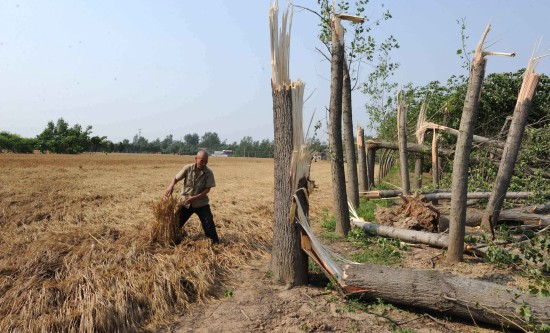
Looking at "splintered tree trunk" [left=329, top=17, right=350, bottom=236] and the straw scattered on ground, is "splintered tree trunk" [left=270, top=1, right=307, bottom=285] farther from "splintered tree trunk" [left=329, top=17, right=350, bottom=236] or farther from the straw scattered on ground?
"splintered tree trunk" [left=329, top=17, right=350, bottom=236]

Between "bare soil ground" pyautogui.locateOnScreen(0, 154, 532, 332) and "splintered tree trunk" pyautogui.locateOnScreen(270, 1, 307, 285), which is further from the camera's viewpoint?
"splintered tree trunk" pyautogui.locateOnScreen(270, 1, 307, 285)

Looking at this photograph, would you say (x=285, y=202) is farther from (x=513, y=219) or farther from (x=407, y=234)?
(x=513, y=219)

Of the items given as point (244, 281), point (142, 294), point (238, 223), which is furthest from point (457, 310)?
point (238, 223)

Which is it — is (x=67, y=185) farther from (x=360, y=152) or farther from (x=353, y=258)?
(x=353, y=258)

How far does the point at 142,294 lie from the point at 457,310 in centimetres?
317

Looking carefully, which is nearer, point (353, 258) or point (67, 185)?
point (353, 258)

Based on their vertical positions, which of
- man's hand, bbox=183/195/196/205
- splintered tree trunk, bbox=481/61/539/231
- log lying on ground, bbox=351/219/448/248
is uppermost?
splintered tree trunk, bbox=481/61/539/231

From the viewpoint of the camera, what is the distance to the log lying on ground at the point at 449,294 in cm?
370

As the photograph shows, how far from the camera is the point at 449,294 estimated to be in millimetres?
3984

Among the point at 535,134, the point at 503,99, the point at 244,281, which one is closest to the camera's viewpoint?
the point at 244,281

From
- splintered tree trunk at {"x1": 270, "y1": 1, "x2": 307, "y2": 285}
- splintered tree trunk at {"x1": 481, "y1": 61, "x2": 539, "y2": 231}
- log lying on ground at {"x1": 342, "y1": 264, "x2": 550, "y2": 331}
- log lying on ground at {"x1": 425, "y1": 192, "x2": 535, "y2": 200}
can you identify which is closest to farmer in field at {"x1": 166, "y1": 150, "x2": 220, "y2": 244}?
splintered tree trunk at {"x1": 270, "y1": 1, "x2": 307, "y2": 285}

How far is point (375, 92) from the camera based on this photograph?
18.5 meters

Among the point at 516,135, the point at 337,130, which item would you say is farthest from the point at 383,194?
the point at 516,135

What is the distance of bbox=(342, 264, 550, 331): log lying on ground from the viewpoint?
12.1 ft
